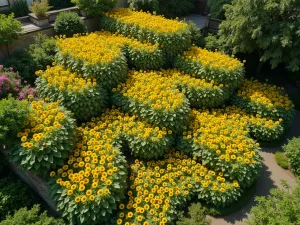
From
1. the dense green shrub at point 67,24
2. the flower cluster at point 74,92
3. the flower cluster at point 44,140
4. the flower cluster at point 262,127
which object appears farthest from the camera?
the dense green shrub at point 67,24

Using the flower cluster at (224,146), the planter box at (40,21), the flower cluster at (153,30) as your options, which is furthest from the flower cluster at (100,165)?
the planter box at (40,21)

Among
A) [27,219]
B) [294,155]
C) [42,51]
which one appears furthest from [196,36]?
[27,219]

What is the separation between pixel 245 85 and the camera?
10016 millimetres

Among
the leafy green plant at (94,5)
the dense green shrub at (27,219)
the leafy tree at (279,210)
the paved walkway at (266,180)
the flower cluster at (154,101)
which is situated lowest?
the paved walkway at (266,180)

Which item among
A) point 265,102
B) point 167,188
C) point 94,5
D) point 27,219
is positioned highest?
point 94,5

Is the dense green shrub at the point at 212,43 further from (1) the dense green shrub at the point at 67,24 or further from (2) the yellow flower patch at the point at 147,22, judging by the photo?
(1) the dense green shrub at the point at 67,24

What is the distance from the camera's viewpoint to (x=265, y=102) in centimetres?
892

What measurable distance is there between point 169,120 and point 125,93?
66.4 inches

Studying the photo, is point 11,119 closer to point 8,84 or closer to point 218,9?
point 8,84

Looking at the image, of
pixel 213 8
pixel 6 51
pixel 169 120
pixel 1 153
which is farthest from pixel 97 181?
pixel 213 8

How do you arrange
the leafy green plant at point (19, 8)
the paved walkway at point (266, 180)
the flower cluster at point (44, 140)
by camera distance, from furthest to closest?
the leafy green plant at point (19, 8)
the paved walkway at point (266, 180)
the flower cluster at point (44, 140)

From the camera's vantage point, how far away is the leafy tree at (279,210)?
4805 mm

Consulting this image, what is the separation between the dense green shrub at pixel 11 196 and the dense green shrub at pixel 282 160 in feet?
24.5

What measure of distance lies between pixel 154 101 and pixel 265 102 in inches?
168
